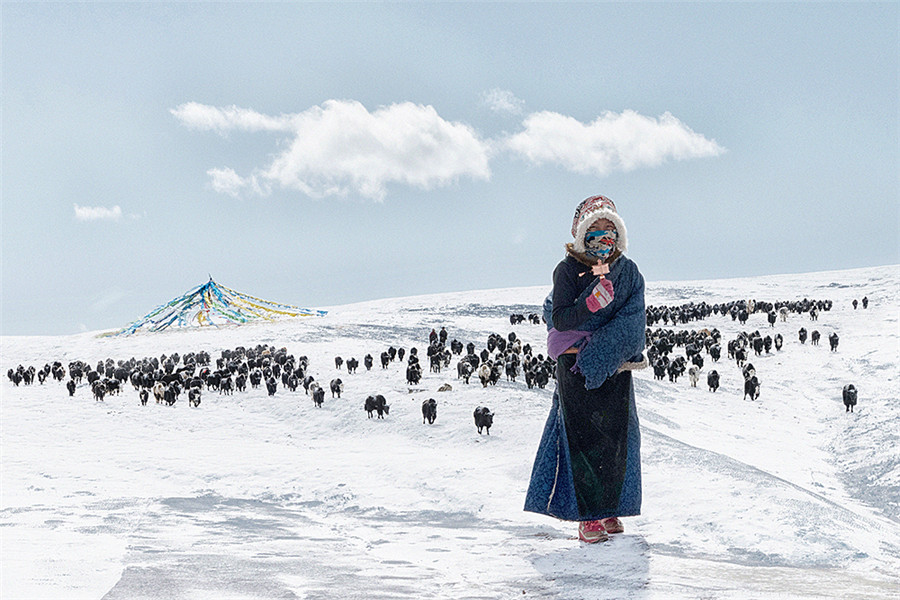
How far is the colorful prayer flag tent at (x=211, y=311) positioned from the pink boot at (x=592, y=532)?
39.4 meters

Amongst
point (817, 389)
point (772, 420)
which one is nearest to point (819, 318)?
point (817, 389)

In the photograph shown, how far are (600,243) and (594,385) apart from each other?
0.99m

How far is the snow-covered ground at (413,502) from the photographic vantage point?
3.63m

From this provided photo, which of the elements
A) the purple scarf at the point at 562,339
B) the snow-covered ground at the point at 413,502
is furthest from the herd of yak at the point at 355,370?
the purple scarf at the point at 562,339

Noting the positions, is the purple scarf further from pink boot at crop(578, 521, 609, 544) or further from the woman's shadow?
the woman's shadow

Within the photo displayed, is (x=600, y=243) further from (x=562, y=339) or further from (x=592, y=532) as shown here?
(x=592, y=532)

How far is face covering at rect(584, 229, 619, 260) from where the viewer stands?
4.63m

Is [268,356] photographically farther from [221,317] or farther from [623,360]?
[623,360]

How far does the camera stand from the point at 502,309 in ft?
168

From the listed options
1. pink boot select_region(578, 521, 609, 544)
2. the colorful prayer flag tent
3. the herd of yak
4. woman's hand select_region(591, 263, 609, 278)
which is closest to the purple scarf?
woman's hand select_region(591, 263, 609, 278)

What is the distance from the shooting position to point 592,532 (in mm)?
4398

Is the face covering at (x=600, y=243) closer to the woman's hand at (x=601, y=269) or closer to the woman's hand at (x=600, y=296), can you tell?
the woman's hand at (x=601, y=269)

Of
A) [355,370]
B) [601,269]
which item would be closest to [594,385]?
[601,269]

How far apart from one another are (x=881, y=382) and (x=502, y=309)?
32738 mm
